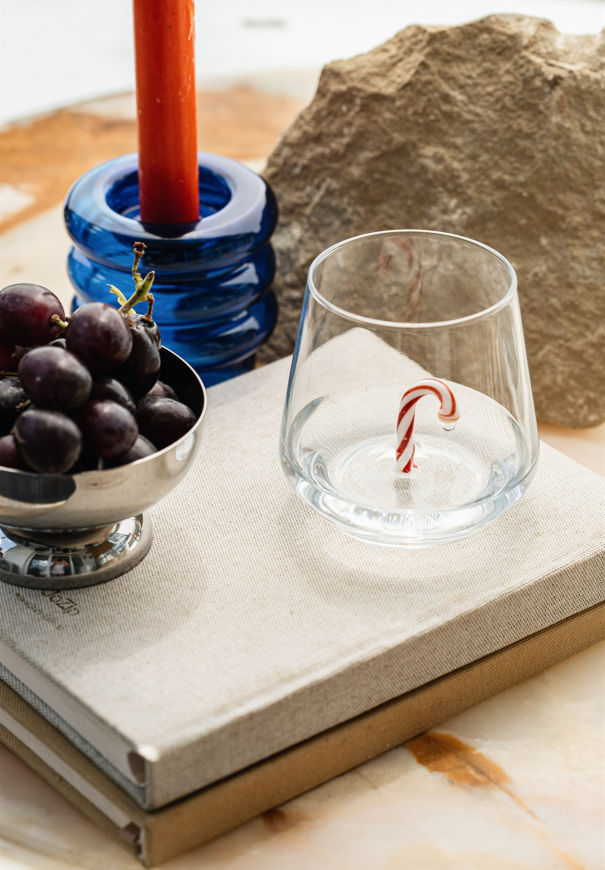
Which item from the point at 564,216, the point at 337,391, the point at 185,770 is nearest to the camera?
the point at 185,770

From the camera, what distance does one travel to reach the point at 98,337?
0.40 metres

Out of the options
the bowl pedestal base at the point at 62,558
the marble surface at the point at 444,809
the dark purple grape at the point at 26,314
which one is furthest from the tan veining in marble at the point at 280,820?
the dark purple grape at the point at 26,314

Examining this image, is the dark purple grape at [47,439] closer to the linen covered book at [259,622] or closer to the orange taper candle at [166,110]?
the linen covered book at [259,622]

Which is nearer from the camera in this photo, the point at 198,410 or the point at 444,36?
the point at 198,410

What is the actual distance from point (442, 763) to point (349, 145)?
45 cm

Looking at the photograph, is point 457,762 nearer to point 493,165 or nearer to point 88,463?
point 88,463

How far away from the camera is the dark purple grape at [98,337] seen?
0.40 m

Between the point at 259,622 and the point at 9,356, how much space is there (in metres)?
0.16

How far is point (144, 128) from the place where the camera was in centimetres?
57

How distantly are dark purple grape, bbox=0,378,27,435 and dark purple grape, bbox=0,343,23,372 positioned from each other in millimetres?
31

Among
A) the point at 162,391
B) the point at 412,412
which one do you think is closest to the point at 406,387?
the point at 412,412

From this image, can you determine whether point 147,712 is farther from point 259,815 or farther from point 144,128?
point 144,128

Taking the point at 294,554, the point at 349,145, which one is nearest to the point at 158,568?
the point at 294,554

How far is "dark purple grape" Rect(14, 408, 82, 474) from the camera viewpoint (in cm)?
38
